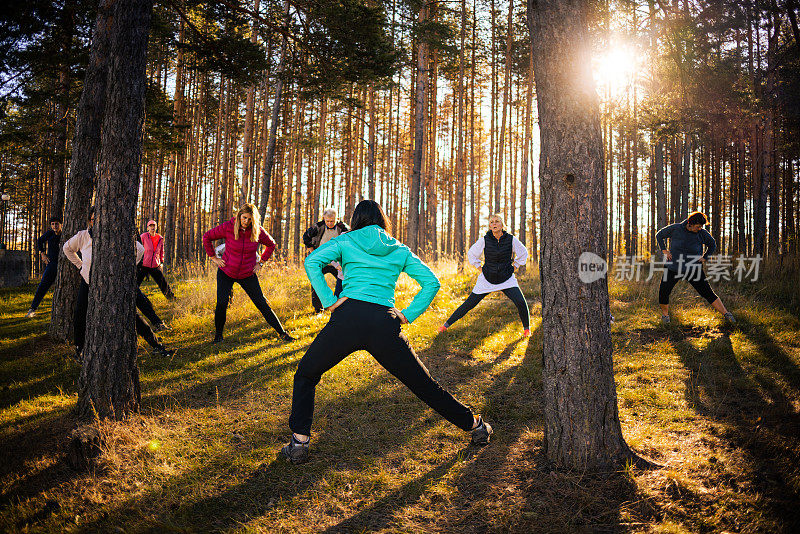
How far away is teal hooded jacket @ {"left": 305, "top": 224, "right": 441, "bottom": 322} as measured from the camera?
322cm

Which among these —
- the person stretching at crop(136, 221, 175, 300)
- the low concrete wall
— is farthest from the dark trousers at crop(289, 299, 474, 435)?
the low concrete wall

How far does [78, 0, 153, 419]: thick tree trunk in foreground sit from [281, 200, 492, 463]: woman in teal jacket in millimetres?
2004

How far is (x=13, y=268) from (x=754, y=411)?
20.9 meters

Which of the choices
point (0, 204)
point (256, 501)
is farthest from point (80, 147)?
point (0, 204)

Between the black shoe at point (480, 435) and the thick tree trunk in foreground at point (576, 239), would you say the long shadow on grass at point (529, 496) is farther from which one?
the thick tree trunk in foreground at point (576, 239)

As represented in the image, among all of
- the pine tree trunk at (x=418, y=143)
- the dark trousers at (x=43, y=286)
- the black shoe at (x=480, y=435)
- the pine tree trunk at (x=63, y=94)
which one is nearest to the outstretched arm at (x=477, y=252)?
the black shoe at (x=480, y=435)

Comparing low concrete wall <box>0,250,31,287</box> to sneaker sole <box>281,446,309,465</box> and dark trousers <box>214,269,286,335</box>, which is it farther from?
sneaker sole <box>281,446,309,465</box>

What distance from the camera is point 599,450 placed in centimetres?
307

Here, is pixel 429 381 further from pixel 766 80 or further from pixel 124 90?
pixel 766 80

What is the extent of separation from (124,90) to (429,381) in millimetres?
4138

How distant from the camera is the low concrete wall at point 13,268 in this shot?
1466 centimetres

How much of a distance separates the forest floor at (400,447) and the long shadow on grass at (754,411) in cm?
2

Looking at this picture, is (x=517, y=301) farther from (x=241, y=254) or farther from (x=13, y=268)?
(x=13, y=268)

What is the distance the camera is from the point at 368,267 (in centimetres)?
325
